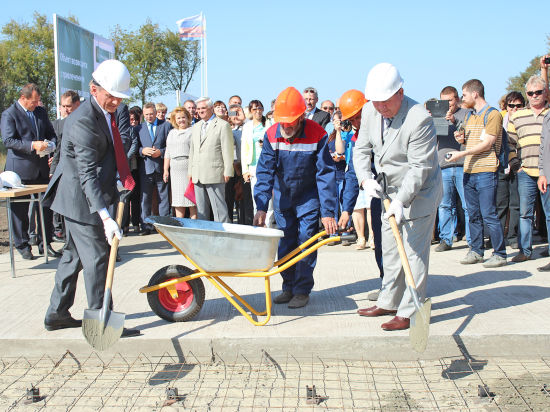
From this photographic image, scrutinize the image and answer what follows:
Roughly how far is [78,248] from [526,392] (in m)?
3.10

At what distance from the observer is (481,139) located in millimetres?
6113

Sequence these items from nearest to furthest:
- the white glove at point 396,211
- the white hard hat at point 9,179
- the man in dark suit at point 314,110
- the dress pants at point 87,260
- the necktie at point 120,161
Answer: the white glove at point 396,211 < the dress pants at point 87,260 < the necktie at point 120,161 < the white hard hat at point 9,179 < the man in dark suit at point 314,110

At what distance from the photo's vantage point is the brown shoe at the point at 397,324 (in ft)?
13.2

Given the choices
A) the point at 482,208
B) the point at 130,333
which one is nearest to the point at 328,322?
the point at 130,333

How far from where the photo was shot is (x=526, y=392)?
11.0 feet

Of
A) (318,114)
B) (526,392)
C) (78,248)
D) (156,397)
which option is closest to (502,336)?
(526,392)

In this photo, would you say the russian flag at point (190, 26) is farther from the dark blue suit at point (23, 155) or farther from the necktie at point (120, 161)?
the necktie at point (120, 161)

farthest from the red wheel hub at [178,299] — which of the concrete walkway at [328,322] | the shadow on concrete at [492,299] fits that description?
the shadow on concrete at [492,299]

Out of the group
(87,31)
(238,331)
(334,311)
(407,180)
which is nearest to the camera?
(407,180)

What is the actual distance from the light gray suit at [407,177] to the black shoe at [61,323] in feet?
7.77

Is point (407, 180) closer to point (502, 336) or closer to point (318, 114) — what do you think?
point (502, 336)

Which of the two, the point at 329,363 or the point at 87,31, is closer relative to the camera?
the point at 329,363

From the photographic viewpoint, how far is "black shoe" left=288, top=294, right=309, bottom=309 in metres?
4.66

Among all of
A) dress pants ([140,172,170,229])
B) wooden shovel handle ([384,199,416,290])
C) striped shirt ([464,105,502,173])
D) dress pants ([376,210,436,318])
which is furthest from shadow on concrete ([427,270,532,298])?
dress pants ([140,172,170,229])
